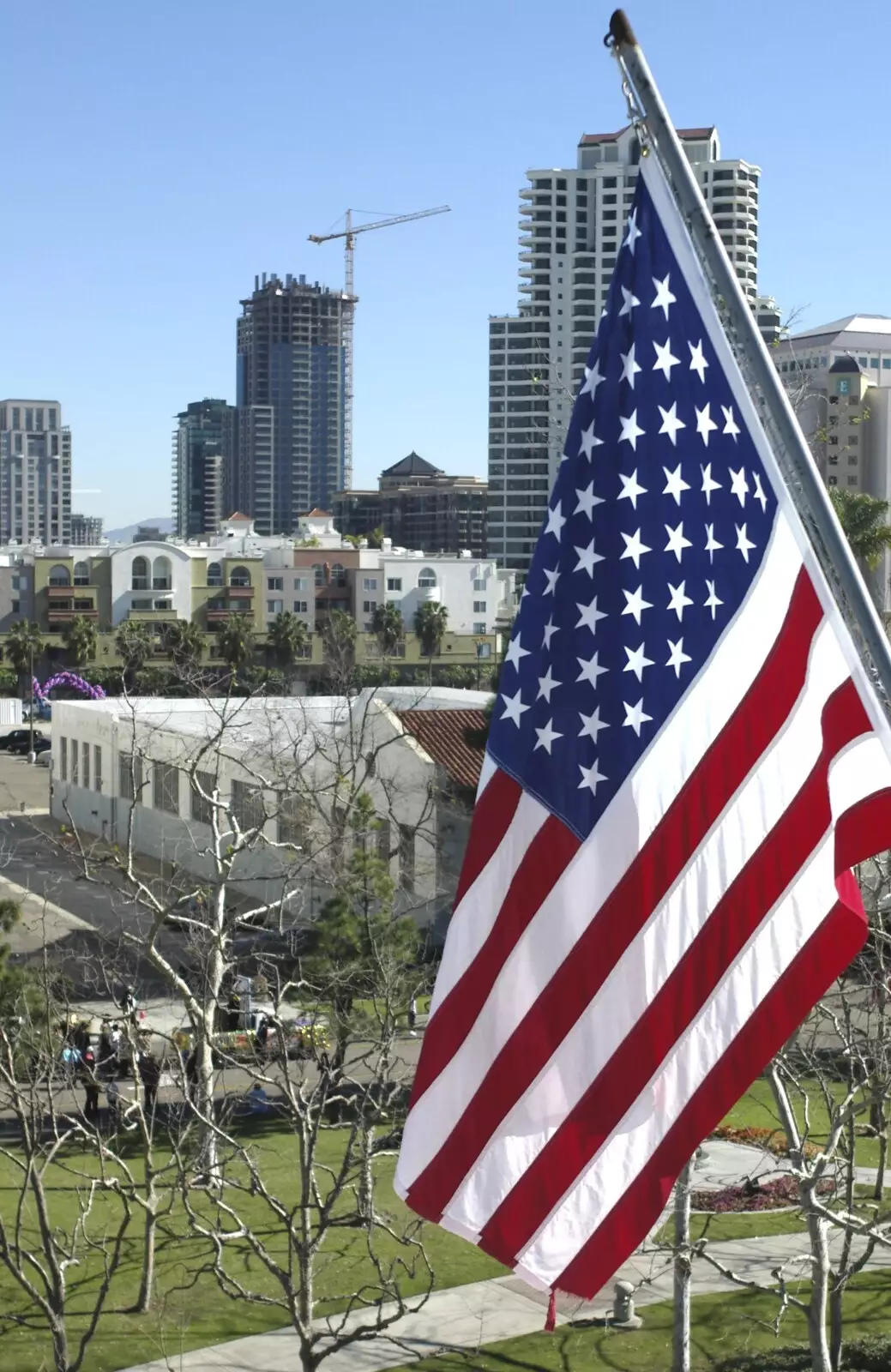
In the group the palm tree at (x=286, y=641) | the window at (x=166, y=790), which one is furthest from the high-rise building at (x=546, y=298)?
the window at (x=166, y=790)

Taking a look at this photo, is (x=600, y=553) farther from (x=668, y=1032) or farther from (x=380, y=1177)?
(x=380, y=1177)

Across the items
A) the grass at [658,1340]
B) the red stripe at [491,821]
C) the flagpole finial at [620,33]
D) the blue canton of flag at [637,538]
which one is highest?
the flagpole finial at [620,33]

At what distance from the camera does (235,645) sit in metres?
103

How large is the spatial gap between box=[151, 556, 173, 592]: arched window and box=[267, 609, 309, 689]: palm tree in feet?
24.5

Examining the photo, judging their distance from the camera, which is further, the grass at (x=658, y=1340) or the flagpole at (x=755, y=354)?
the grass at (x=658, y=1340)

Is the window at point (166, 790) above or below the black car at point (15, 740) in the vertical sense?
above

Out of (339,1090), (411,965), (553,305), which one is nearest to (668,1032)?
(411,965)

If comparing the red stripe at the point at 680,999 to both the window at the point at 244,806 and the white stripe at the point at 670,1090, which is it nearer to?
the white stripe at the point at 670,1090

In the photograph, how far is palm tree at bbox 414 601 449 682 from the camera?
372ft

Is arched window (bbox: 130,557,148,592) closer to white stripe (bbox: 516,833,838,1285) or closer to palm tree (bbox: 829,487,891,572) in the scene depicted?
palm tree (bbox: 829,487,891,572)

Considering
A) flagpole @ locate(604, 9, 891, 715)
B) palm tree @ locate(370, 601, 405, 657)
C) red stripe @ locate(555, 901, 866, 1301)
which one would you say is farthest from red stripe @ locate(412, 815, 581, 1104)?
palm tree @ locate(370, 601, 405, 657)

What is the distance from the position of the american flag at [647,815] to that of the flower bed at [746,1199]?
17.8 meters

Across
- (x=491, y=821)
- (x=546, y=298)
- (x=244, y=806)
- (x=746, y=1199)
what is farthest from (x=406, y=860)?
(x=546, y=298)

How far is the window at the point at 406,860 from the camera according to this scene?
37.5m
